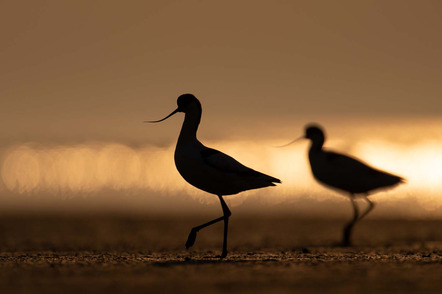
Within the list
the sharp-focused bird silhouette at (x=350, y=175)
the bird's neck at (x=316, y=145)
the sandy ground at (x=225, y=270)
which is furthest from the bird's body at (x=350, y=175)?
the sandy ground at (x=225, y=270)

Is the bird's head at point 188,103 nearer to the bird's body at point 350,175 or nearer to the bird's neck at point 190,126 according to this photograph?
the bird's neck at point 190,126

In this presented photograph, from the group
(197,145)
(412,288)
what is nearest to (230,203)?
(197,145)

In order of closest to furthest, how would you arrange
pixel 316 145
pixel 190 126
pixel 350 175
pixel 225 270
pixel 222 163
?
pixel 225 270, pixel 222 163, pixel 190 126, pixel 350 175, pixel 316 145

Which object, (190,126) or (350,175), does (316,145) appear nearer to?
(350,175)

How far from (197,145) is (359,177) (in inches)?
168

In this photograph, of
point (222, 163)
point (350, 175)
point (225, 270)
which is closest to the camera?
point (225, 270)

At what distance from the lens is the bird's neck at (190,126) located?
1214 centimetres

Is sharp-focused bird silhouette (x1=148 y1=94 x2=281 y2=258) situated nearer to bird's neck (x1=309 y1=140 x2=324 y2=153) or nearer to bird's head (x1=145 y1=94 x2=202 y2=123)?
bird's head (x1=145 y1=94 x2=202 y2=123)

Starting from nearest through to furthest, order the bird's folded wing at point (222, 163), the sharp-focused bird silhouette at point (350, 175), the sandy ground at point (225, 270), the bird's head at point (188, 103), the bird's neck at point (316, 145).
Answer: the sandy ground at point (225, 270) → the bird's folded wing at point (222, 163) → the bird's head at point (188, 103) → the sharp-focused bird silhouette at point (350, 175) → the bird's neck at point (316, 145)

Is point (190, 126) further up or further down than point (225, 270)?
further up

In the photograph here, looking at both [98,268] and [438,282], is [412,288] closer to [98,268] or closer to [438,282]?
[438,282]

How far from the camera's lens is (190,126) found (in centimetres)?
1224

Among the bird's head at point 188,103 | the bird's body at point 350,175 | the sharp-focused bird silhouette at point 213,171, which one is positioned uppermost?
the bird's head at point 188,103

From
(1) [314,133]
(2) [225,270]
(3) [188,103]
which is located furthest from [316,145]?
(2) [225,270]
